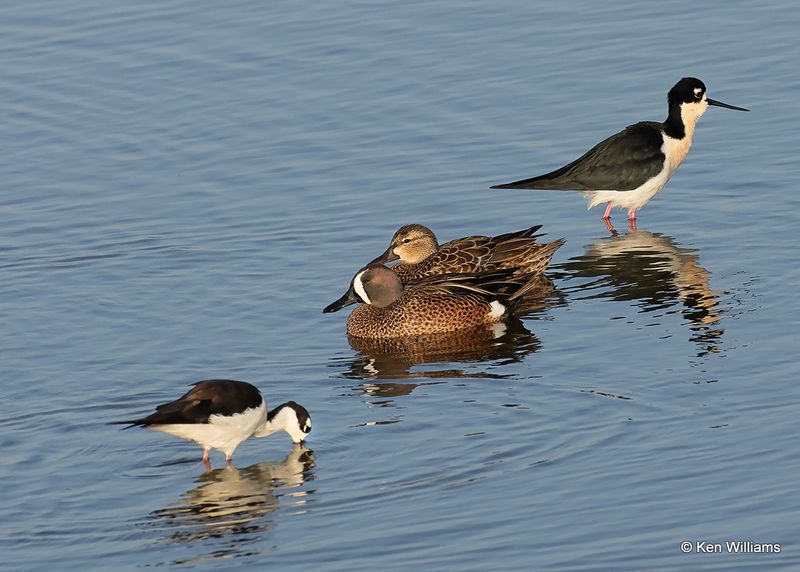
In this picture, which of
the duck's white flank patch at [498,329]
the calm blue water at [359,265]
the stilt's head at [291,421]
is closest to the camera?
the calm blue water at [359,265]

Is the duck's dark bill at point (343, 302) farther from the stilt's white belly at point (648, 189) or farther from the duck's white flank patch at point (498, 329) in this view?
the stilt's white belly at point (648, 189)

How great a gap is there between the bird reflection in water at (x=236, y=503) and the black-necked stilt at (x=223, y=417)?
20 cm

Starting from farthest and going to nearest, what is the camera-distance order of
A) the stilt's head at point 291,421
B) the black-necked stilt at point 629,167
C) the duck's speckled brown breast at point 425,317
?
the black-necked stilt at point 629,167 < the duck's speckled brown breast at point 425,317 < the stilt's head at point 291,421

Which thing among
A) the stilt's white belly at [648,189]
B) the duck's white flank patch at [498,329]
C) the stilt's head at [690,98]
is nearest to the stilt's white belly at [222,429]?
the duck's white flank patch at [498,329]

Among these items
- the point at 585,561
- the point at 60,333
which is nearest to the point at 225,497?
the point at 585,561

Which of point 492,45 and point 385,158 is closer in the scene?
point 385,158

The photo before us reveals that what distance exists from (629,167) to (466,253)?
2.96m

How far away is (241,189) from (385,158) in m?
1.63

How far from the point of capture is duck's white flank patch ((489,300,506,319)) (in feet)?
47.0

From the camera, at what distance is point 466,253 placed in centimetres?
1517

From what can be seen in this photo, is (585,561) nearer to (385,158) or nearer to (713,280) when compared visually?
(713,280)

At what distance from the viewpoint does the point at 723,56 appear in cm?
2067

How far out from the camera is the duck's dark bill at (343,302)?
46.9ft

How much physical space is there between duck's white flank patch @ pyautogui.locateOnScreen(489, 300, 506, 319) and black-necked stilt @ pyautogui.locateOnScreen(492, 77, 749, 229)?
8.99ft
